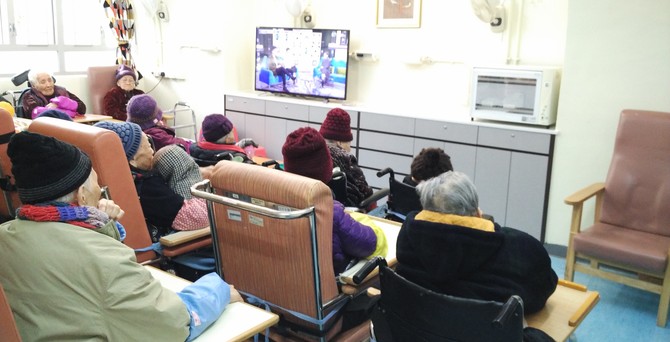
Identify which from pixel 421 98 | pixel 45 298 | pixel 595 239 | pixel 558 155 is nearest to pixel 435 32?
pixel 421 98

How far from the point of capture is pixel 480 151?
4371 mm

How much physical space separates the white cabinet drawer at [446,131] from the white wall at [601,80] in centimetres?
68

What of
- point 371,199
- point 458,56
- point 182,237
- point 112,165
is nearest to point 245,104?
point 458,56

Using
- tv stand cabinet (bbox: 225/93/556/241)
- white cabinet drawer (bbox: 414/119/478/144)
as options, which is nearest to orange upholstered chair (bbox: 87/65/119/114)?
tv stand cabinet (bbox: 225/93/556/241)

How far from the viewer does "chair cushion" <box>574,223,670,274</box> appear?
9.96 ft

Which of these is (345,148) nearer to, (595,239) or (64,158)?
(595,239)

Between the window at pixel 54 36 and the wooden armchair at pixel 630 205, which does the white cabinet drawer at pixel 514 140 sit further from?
the window at pixel 54 36

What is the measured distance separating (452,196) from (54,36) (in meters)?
6.41

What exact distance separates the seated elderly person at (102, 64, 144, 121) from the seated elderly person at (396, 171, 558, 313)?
16.8 feet

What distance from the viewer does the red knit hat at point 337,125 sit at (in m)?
3.49

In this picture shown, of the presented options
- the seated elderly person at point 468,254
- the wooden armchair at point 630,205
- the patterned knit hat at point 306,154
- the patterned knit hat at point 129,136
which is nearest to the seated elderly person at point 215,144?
the patterned knit hat at point 129,136

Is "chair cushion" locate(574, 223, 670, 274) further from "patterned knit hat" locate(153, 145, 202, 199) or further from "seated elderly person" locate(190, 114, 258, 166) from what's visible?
"patterned knit hat" locate(153, 145, 202, 199)

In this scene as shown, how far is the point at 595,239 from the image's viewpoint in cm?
327

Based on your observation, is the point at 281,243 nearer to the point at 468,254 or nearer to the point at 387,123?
the point at 468,254
